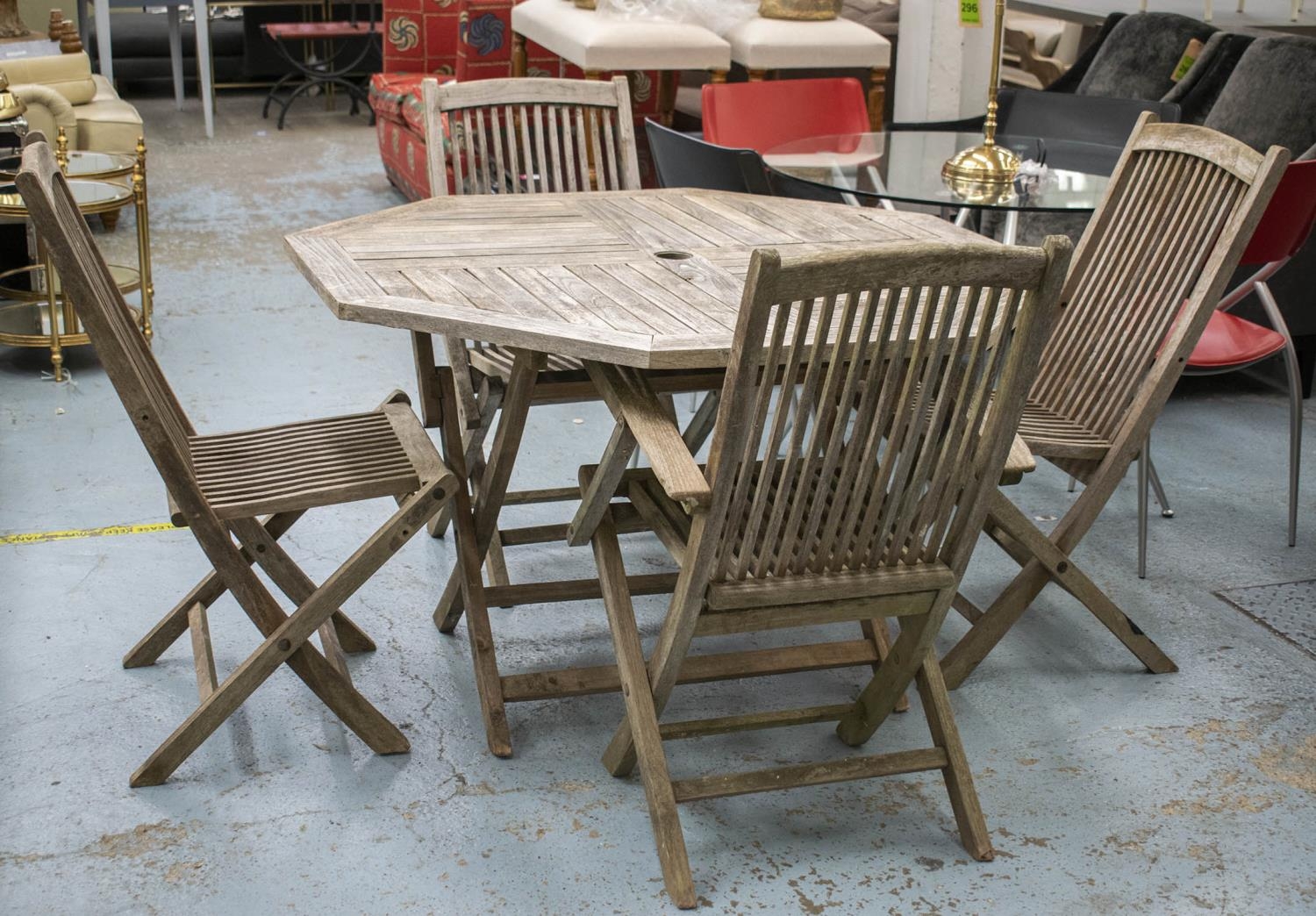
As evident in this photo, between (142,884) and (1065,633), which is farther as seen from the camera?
(1065,633)

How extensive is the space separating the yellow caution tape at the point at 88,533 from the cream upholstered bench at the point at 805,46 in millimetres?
3395

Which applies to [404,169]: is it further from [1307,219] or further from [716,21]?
[1307,219]

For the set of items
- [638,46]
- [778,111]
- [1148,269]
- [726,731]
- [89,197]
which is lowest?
[726,731]

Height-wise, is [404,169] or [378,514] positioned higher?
[404,169]

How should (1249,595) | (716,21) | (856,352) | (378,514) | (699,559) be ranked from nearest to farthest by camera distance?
(856,352)
(699,559)
(1249,595)
(378,514)
(716,21)

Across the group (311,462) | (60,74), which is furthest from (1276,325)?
(60,74)

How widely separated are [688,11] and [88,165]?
108 inches

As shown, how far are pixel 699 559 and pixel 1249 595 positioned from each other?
74.3 inches

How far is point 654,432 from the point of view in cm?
233

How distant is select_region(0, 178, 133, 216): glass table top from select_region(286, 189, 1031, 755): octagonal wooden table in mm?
1886

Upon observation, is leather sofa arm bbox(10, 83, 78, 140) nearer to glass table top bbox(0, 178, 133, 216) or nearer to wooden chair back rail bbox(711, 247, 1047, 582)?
glass table top bbox(0, 178, 133, 216)

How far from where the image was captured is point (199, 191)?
7.42 metres

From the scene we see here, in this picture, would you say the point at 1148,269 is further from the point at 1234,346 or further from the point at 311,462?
the point at 311,462

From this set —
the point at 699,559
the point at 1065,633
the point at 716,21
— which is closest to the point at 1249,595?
the point at 1065,633
